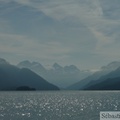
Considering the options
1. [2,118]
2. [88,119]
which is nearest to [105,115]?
[88,119]

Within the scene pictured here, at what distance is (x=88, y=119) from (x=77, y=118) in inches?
257

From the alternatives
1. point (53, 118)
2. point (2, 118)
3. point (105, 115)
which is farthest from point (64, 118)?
point (105, 115)

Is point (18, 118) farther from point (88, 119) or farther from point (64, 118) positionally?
point (88, 119)

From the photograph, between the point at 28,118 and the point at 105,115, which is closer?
the point at 105,115

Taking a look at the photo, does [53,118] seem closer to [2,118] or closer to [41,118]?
[41,118]

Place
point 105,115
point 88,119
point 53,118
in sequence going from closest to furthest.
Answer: point 105,115, point 88,119, point 53,118

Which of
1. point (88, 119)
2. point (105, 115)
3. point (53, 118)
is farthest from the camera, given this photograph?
point (53, 118)

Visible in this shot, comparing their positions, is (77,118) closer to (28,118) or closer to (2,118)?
(28,118)

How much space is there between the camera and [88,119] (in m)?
121

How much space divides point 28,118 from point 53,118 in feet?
31.1

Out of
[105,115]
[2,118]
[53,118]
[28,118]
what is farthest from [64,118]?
[105,115]

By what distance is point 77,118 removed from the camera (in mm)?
126562

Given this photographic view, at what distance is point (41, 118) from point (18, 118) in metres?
8.72

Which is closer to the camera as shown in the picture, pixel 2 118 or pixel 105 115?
pixel 105 115
